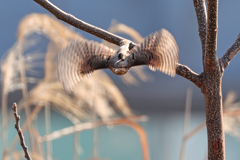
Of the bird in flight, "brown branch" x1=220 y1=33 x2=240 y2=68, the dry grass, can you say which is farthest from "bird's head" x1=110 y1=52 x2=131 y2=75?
the dry grass

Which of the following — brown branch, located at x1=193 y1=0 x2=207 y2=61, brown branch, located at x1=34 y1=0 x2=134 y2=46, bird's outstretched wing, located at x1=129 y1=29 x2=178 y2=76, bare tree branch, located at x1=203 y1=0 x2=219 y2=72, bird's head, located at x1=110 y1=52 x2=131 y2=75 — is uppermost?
brown branch, located at x1=193 y1=0 x2=207 y2=61

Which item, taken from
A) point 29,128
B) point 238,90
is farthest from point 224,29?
point 29,128

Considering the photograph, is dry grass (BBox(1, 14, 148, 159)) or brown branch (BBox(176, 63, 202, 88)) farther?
dry grass (BBox(1, 14, 148, 159))

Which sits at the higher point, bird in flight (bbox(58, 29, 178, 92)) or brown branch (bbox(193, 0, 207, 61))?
brown branch (bbox(193, 0, 207, 61))

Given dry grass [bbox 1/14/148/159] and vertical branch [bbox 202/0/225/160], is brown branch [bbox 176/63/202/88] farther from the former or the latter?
dry grass [bbox 1/14/148/159]

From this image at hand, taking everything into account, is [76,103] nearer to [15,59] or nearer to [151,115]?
[15,59]

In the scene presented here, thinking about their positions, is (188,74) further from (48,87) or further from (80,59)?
(48,87)

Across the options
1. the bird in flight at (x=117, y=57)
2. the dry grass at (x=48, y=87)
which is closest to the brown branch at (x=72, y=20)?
the bird in flight at (x=117, y=57)

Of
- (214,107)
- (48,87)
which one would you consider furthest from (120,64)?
(48,87)
